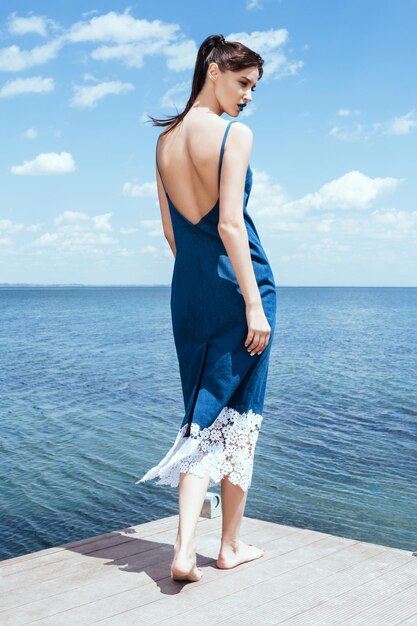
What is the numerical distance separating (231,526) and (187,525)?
394 millimetres

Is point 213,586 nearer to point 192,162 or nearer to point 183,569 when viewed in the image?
point 183,569

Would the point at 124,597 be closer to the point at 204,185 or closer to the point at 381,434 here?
the point at 204,185

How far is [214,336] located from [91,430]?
10.6 metres

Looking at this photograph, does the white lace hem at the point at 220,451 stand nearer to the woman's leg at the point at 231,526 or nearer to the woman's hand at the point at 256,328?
the woman's leg at the point at 231,526

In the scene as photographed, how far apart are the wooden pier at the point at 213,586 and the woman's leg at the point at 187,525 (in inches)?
3.8

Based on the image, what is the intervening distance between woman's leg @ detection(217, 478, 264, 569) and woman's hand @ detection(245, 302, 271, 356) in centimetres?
67

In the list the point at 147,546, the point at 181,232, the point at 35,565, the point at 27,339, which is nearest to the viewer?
the point at 181,232

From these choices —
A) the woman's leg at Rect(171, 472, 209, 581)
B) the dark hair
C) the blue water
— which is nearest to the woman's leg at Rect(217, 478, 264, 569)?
the woman's leg at Rect(171, 472, 209, 581)

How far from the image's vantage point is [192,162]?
3158mm

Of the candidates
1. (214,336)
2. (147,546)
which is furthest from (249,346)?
Answer: (147,546)

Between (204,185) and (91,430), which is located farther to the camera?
(91,430)

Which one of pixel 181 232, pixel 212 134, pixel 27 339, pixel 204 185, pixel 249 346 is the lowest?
pixel 27 339

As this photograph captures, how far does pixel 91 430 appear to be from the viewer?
13.4 metres

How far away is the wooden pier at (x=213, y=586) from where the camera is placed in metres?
2.89
